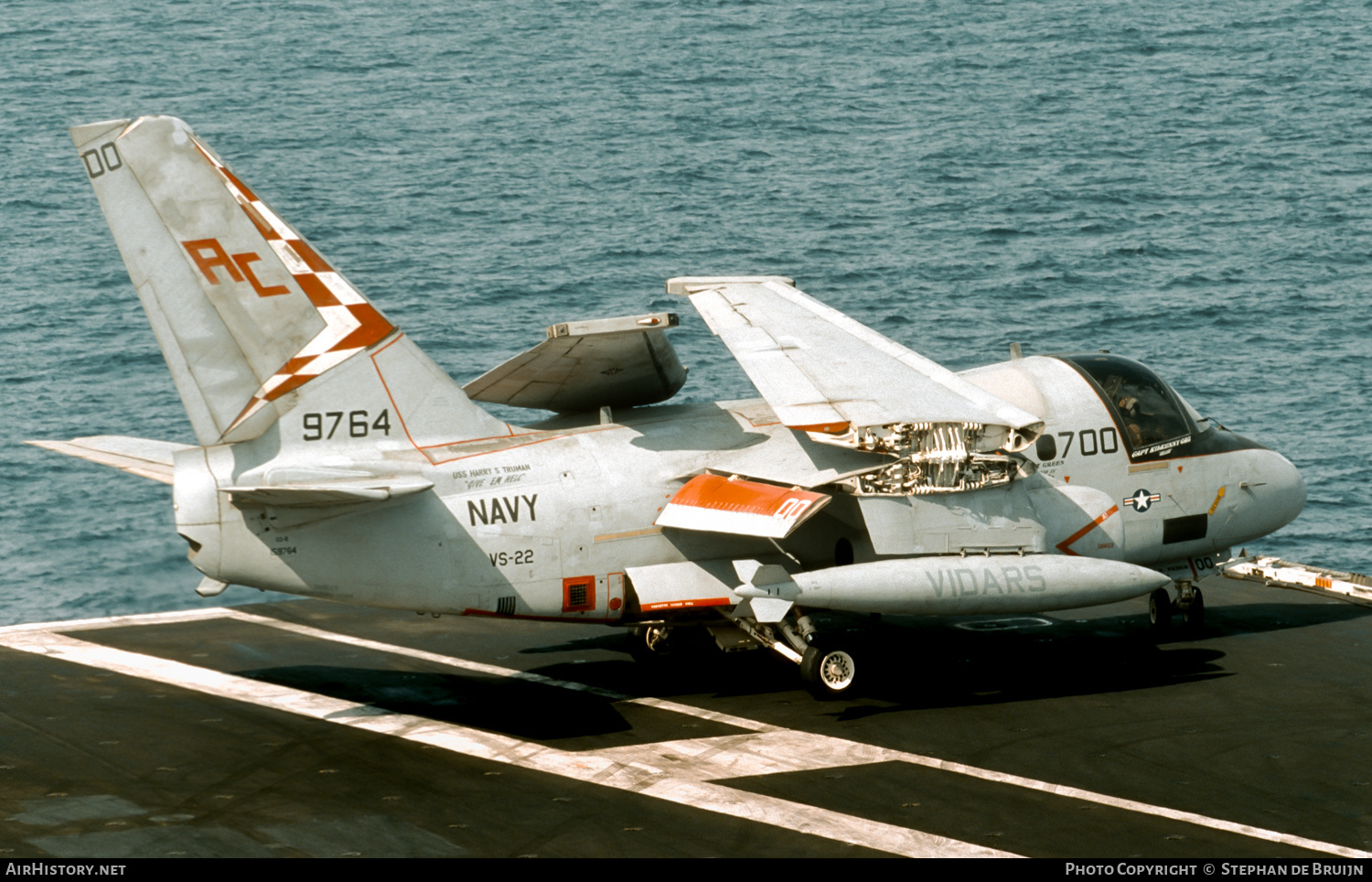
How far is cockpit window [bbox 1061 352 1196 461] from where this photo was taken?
2317 cm

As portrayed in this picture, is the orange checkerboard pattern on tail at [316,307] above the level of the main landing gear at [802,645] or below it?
above

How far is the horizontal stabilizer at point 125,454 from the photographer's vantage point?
1945 centimetres

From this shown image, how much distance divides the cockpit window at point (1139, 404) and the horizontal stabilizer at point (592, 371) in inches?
274

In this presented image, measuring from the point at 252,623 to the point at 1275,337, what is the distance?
44100 millimetres

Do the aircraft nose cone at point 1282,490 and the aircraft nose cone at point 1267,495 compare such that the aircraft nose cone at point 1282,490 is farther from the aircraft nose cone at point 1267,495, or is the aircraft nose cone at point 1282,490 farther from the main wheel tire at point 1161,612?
the main wheel tire at point 1161,612

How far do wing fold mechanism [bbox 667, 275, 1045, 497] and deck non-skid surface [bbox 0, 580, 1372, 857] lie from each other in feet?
11.5

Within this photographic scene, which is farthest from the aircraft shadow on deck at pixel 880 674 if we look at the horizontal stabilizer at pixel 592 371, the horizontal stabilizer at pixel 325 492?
the horizontal stabilizer at pixel 592 371

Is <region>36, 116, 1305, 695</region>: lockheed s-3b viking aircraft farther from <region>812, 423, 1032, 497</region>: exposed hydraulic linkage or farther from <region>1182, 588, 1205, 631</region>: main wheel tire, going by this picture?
<region>1182, 588, 1205, 631</region>: main wheel tire

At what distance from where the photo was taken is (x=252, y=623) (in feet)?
86.0

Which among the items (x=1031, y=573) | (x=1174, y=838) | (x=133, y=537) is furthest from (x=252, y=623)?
(x=133, y=537)

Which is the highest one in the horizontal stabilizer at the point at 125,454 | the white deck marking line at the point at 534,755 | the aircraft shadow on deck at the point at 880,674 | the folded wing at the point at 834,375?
the folded wing at the point at 834,375

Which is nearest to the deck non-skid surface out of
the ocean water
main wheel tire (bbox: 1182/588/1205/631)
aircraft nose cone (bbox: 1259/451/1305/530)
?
main wheel tire (bbox: 1182/588/1205/631)

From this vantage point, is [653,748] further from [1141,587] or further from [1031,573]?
[1141,587]

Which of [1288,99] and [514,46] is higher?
[514,46]
